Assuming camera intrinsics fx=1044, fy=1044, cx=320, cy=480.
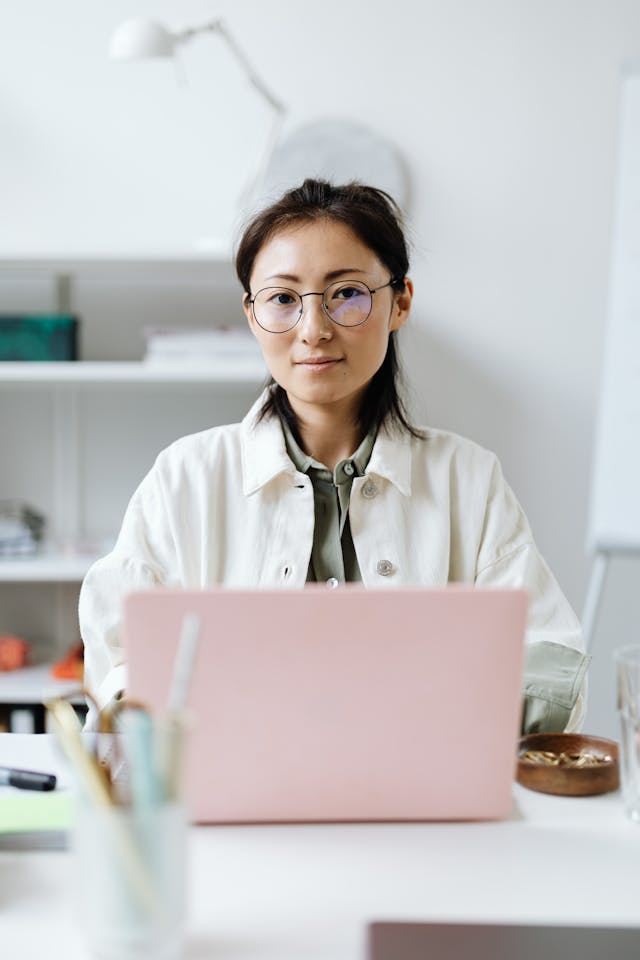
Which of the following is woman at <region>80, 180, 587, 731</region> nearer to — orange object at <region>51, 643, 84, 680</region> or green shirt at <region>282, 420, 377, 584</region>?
green shirt at <region>282, 420, 377, 584</region>

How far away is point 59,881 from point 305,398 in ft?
2.56

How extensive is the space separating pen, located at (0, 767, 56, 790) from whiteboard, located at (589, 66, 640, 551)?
1.59 m

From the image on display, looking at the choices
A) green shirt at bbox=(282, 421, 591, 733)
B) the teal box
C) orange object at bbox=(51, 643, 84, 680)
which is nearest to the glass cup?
green shirt at bbox=(282, 421, 591, 733)

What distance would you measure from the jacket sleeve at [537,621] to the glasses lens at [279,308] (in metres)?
0.36

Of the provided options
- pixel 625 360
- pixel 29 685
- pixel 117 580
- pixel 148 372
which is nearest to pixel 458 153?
pixel 625 360

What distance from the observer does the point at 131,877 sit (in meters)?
0.57

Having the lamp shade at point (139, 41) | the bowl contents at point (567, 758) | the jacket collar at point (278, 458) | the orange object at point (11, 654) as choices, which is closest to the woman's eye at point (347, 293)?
the jacket collar at point (278, 458)

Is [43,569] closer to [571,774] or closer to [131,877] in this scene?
[571,774]

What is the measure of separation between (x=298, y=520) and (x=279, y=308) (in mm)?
276

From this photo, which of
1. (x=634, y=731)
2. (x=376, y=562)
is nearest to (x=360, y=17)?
(x=376, y=562)

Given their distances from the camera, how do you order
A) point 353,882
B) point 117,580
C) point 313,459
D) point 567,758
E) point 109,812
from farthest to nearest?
point 313,459 → point 117,580 → point 567,758 → point 353,882 → point 109,812

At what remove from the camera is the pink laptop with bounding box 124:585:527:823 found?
75cm

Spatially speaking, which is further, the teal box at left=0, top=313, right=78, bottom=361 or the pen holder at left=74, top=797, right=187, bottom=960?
the teal box at left=0, top=313, right=78, bottom=361

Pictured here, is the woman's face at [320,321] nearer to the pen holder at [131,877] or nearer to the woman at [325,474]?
the woman at [325,474]
